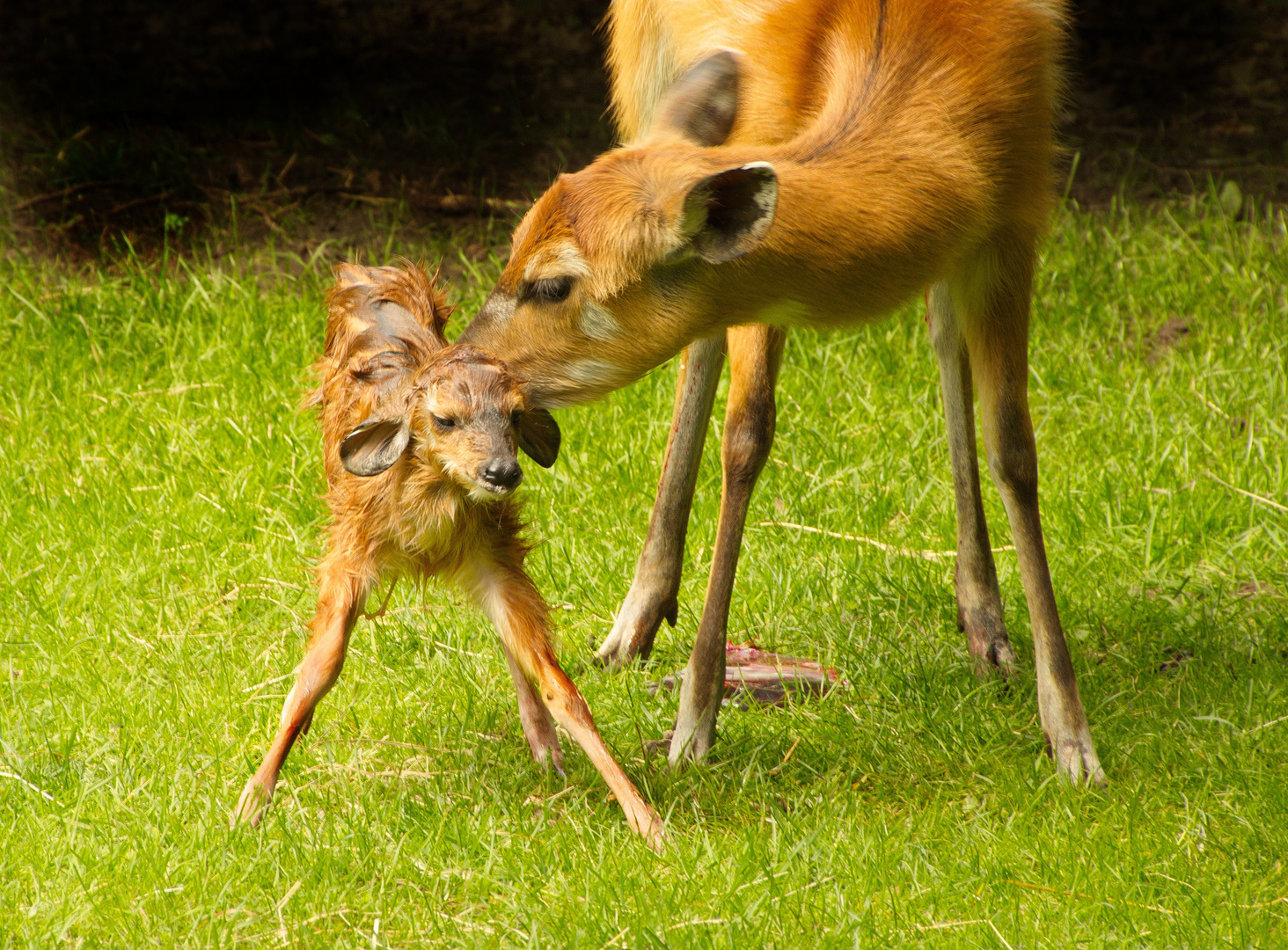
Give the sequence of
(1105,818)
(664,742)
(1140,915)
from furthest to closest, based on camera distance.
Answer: (664,742) < (1105,818) < (1140,915)

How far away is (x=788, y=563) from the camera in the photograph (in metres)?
4.82

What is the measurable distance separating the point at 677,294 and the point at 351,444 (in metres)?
0.76

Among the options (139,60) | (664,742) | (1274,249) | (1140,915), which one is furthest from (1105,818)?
(139,60)

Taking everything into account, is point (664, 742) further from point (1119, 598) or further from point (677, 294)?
point (1119, 598)

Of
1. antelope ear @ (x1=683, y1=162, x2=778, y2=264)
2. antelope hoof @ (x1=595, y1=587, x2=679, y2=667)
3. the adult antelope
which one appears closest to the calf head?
the adult antelope

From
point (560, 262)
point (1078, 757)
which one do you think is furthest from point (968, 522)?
point (560, 262)

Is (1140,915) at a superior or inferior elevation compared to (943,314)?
inferior

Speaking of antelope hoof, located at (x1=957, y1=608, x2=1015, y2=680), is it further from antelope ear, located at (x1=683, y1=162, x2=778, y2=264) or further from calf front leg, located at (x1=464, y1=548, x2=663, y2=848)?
antelope ear, located at (x1=683, y1=162, x2=778, y2=264)

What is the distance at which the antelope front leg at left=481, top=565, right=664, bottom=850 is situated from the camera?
129 inches

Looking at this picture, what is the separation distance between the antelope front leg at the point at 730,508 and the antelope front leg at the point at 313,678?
2.97 ft

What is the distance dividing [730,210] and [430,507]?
0.91 m

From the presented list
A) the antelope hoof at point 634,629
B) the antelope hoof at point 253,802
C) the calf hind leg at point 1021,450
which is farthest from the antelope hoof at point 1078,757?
the antelope hoof at point 253,802

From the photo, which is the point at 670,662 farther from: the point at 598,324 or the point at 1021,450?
the point at 598,324

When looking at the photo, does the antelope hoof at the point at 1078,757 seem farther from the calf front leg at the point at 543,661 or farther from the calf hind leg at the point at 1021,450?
the calf front leg at the point at 543,661
